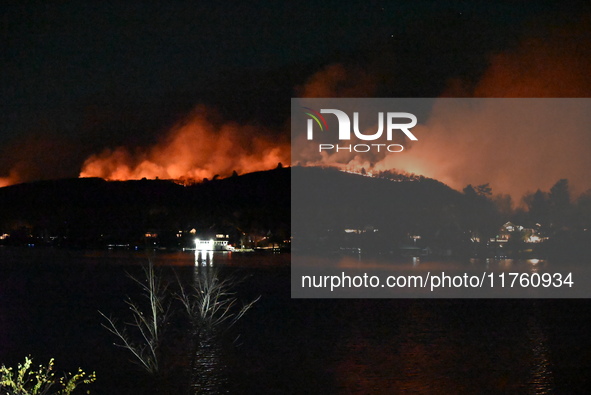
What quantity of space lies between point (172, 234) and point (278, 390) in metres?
132

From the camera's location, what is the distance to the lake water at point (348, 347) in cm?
1514

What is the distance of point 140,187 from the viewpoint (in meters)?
191

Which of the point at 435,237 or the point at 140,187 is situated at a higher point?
the point at 140,187

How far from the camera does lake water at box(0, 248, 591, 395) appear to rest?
15.1 meters

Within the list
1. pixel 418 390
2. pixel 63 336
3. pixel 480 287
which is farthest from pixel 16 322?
pixel 480 287

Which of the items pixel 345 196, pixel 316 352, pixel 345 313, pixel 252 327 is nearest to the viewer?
pixel 316 352

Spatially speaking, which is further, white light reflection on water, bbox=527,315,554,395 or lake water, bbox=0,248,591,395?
lake water, bbox=0,248,591,395

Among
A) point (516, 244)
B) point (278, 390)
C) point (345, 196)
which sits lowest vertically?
point (278, 390)

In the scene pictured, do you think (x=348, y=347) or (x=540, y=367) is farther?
(x=348, y=347)

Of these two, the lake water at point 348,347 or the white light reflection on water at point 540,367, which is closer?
the white light reflection on water at point 540,367

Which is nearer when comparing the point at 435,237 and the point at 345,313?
the point at 345,313

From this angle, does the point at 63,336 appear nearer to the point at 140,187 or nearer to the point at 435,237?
the point at 435,237

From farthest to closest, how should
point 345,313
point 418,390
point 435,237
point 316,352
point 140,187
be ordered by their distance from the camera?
1. point 140,187
2. point 435,237
3. point 345,313
4. point 316,352
5. point 418,390

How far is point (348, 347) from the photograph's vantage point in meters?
20.5
